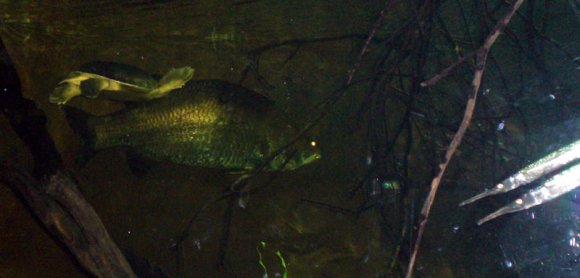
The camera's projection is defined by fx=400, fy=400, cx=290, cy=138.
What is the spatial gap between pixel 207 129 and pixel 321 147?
1.38 meters

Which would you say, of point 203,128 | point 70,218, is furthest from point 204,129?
point 70,218

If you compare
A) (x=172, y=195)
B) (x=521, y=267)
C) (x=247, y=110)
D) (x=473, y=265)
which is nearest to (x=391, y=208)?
(x=473, y=265)

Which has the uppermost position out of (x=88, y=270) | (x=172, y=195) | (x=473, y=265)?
(x=88, y=270)

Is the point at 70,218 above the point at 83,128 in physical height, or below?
below

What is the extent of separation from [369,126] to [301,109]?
32.6 inches

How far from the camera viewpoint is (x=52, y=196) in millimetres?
2943

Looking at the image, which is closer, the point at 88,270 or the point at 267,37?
the point at 88,270

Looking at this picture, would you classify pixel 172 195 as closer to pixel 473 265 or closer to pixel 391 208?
pixel 391 208

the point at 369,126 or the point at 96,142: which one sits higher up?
the point at 96,142

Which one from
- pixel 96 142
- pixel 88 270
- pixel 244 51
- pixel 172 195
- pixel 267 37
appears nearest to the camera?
pixel 88 270

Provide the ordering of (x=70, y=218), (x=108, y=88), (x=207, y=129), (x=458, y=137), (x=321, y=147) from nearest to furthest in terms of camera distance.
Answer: (x=458, y=137), (x=70, y=218), (x=108, y=88), (x=207, y=129), (x=321, y=147)

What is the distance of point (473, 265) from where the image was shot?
3.96m

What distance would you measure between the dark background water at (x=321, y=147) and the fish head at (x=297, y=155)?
1.40 feet

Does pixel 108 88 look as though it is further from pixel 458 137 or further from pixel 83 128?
pixel 458 137
